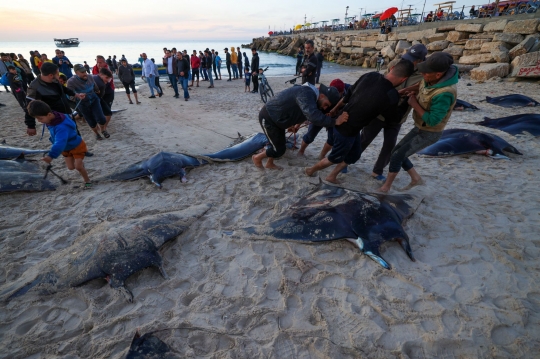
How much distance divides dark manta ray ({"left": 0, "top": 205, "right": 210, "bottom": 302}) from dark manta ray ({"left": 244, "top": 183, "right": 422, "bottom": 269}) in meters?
1.11

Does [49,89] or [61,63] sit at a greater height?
[61,63]

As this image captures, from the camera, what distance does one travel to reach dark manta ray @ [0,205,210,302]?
2.46 metres

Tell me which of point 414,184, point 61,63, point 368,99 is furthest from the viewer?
point 61,63

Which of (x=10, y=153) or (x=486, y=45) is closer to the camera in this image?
(x=10, y=153)

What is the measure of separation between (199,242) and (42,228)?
219 cm

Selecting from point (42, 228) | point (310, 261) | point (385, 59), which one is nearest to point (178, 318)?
point (310, 261)

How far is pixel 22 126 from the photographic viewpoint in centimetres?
790

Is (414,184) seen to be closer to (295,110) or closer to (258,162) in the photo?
(295,110)

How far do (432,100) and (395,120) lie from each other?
706 mm

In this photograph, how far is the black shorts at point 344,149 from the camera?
12.3 feet

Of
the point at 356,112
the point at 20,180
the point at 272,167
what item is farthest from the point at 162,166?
the point at 356,112

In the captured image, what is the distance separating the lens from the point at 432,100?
10.1 ft

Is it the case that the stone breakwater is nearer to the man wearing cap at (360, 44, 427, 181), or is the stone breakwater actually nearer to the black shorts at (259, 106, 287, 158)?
the man wearing cap at (360, 44, 427, 181)

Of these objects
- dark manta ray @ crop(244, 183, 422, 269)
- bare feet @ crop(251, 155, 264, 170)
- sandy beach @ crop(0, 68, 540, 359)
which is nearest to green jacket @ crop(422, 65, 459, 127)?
dark manta ray @ crop(244, 183, 422, 269)
